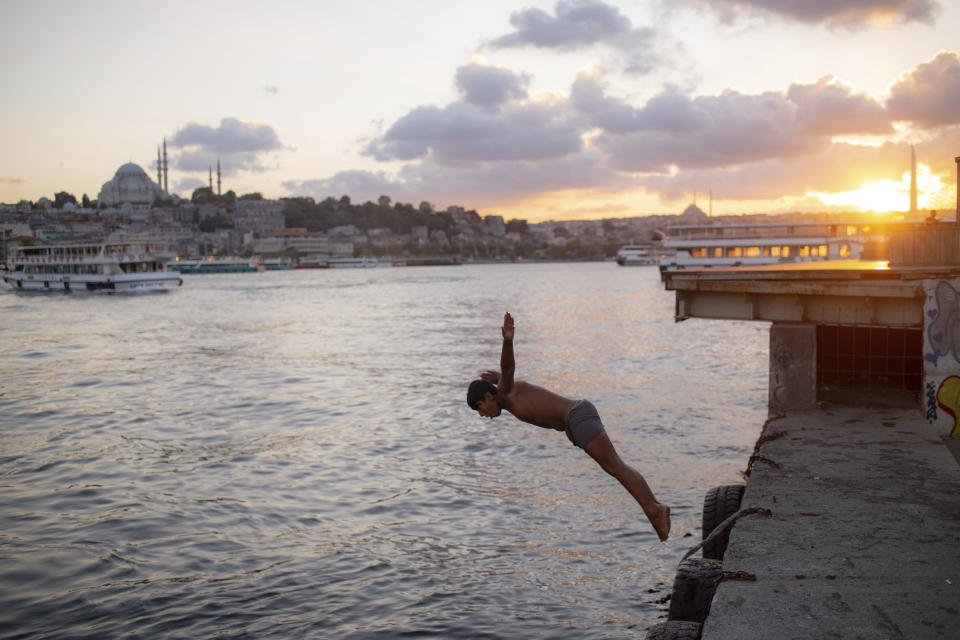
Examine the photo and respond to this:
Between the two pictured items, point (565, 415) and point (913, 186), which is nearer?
point (565, 415)

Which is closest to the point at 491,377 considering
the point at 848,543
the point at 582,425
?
the point at 582,425

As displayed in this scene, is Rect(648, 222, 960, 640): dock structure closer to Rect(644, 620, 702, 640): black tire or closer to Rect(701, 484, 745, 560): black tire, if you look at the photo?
Rect(644, 620, 702, 640): black tire

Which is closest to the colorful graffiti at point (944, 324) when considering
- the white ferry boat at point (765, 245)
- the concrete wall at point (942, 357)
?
the concrete wall at point (942, 357)

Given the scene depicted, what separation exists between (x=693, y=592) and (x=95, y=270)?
96.3 metres

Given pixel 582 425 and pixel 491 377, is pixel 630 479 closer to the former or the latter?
pixel 582 425

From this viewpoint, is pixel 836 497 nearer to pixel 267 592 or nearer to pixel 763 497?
pixel 763 497

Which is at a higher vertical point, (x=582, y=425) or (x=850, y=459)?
(x=582, y=425)

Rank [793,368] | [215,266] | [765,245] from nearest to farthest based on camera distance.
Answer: [793,368]
[765,245]
[215,266]

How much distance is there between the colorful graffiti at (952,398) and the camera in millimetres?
10750

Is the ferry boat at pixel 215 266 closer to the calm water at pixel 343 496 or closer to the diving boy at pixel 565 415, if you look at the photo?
the calm water at pixel 343 496

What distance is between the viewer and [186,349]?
37188 millimetres

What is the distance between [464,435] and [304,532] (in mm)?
6942

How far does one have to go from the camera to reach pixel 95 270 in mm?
91500

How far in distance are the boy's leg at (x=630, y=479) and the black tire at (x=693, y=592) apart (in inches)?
23.1
